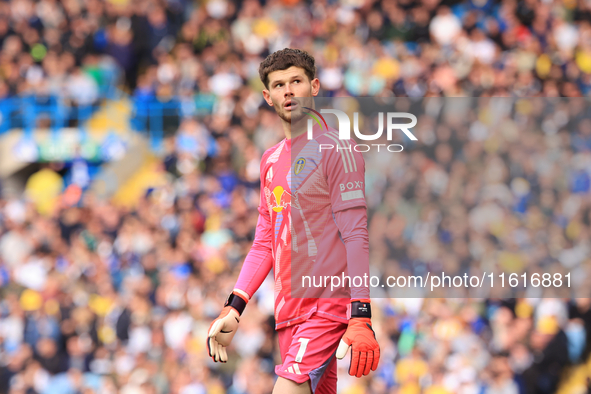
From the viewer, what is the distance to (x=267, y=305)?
9562 millimetres

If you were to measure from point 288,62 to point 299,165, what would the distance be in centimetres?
58

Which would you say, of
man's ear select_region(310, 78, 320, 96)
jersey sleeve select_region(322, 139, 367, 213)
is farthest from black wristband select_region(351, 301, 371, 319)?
man's ear select_region(310, 78, 320, 96)

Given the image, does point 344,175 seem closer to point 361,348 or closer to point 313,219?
point 313,219

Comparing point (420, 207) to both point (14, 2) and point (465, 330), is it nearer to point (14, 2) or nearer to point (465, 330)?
point (465, 330)

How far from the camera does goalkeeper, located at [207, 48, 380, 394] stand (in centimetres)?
359

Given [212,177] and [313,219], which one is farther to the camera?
[212,177]

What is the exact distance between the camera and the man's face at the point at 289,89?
384cm

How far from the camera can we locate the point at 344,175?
3.65m

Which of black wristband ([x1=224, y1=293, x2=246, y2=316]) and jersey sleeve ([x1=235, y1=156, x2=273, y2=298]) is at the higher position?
jersey sleeve ([x1=235, y1=156, x2=273, y2=298])

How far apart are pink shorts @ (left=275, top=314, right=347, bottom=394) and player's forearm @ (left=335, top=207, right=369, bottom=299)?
1.03 feet

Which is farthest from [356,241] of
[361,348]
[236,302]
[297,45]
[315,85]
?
[297,45]

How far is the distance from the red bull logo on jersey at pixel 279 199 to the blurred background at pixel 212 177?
1009mm

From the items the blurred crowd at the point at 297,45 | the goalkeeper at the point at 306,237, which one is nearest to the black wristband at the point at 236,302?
the goalkeeper at the point at 306,237

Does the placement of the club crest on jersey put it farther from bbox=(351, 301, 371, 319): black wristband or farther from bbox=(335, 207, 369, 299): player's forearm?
bbox=(351, 301, 371, 319): black wristband
